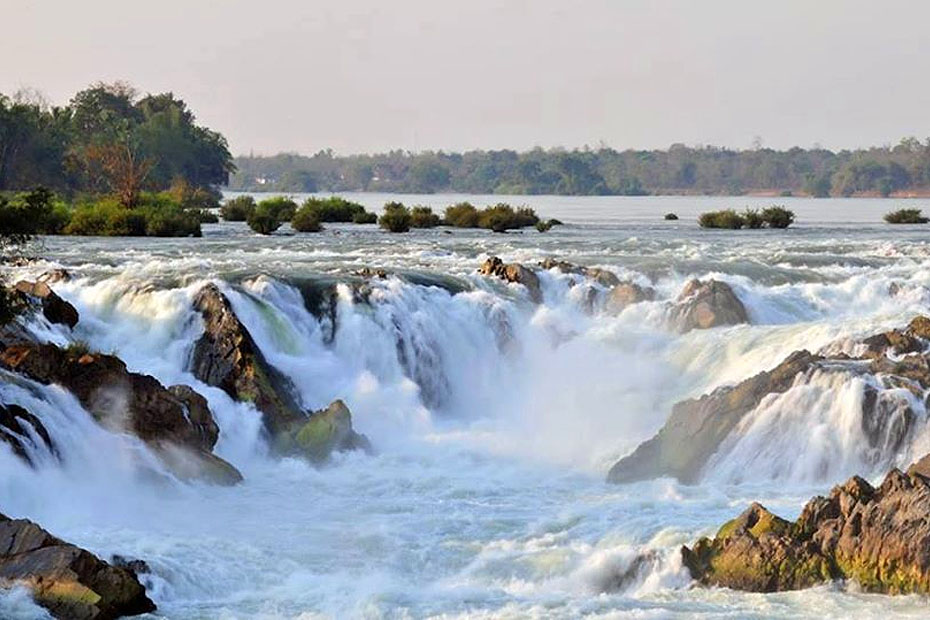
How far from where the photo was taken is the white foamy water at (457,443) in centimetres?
1527

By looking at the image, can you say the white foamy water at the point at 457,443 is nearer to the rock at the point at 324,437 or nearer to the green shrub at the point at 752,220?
the rock at the point at 324,437

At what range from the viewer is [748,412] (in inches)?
822

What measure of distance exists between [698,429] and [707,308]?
747cm

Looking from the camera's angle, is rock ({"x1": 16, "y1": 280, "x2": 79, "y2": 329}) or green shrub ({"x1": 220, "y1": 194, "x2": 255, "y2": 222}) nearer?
rock ({"x1": 16, "y1": 280, "x2": 79, "y2": 329})

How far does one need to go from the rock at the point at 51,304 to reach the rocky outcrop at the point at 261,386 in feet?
6.68

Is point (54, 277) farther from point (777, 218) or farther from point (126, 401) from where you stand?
point (777, 218)

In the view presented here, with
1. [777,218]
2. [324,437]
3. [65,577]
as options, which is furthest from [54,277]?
[777,218]

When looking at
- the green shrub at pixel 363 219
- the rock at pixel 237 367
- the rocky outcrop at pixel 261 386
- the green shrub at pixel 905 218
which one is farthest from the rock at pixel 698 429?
Answer: the green shrub at pixel 905 218

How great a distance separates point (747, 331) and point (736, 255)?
463 inches

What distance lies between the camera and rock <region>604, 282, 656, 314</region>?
29.6m

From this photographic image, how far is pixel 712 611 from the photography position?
14.1m

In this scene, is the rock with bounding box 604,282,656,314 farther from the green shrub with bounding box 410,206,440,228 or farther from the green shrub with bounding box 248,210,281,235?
the green shrub with bounding box 410,206,440,228

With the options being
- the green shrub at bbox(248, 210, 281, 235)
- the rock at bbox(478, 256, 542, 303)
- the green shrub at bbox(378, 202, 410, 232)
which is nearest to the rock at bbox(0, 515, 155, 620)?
the rock at bbox(478, 256, 542, 303)

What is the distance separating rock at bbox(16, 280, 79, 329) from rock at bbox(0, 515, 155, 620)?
10054mm
